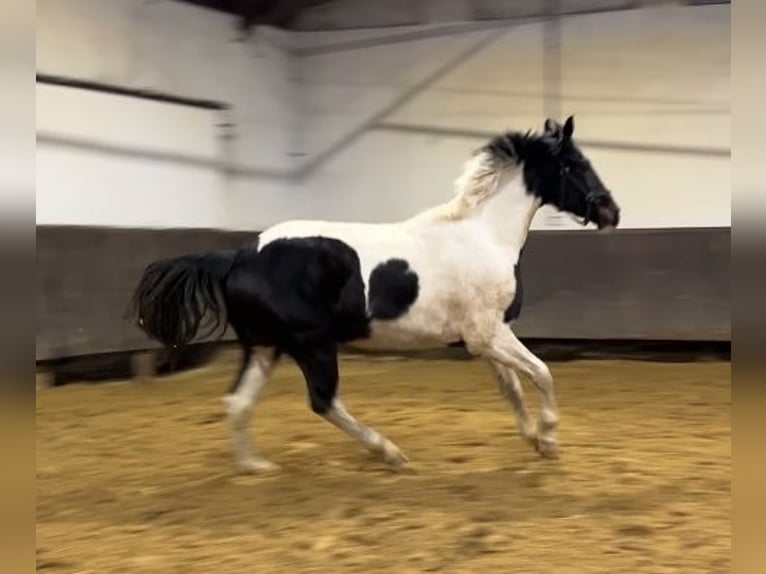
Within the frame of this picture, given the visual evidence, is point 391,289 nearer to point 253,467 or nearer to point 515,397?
point 515,397

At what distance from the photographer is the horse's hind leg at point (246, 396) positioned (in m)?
3.88

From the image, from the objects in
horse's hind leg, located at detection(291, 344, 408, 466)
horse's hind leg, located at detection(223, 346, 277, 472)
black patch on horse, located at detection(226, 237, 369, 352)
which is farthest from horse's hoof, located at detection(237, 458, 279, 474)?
black patch on horse, located at detection(226, 237, 369, 352)

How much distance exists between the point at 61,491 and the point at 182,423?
1514 millimetres

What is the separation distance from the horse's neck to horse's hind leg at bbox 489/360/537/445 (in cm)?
56

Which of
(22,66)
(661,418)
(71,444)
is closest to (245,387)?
(71,444)

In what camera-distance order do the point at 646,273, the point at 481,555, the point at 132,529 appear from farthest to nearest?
the point at 646,273 → the point at 132,529 → the point at 481,555

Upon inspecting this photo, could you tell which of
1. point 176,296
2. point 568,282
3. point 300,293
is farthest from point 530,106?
point 176,296

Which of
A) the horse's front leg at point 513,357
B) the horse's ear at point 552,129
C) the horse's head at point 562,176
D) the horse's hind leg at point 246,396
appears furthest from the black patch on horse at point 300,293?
the horse's ear at point 552,129

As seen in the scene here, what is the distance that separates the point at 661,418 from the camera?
5.09 meters

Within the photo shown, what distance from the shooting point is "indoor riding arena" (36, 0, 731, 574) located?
3188 millimetres

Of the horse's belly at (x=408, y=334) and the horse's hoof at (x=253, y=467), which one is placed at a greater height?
the horse's belly at (x=408, y=334)

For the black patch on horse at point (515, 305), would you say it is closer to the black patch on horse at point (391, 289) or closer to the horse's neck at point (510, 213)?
the horse's neck at point (510, 213)

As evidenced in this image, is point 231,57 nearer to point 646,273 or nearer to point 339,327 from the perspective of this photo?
point 646,273

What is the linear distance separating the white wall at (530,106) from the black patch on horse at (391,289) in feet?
15.7
